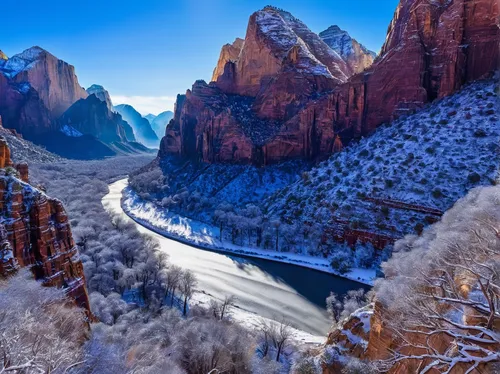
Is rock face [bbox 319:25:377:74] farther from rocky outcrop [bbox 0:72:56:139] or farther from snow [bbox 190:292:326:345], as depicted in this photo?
rocky outcrop [bbox 0:72:56:139]

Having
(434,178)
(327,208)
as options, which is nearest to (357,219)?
(327,208)

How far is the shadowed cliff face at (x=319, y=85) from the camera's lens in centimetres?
5550

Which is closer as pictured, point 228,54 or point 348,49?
point 348,49

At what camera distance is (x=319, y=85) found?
8294 cm

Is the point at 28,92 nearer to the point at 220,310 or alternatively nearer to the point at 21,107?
the point at 21,107

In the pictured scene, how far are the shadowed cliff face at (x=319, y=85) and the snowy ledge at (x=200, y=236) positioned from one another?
24.6 meters

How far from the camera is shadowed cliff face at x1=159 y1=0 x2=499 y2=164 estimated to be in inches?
2185

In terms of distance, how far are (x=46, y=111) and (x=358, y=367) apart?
219115 mm

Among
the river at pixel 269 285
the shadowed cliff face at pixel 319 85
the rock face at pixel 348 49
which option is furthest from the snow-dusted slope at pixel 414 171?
the rock face at pixel 348 49

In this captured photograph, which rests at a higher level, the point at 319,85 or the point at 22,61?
the point at 22,61

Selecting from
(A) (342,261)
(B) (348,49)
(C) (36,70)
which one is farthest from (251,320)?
(C) (36,70)

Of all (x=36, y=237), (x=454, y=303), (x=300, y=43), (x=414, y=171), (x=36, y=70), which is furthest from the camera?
(x=36, y=70)

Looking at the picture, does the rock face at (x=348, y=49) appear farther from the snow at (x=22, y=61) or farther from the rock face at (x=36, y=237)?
the snow at (x=22, y=61)

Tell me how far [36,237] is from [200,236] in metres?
42.9
